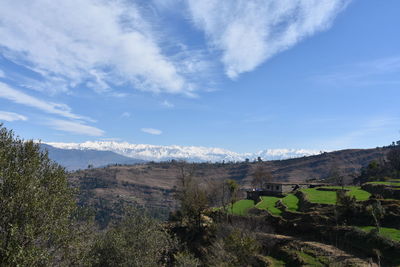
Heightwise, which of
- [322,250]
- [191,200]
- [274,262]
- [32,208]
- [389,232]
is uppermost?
[32,208]

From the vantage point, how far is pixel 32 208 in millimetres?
21938

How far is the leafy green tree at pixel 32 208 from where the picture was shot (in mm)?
20373

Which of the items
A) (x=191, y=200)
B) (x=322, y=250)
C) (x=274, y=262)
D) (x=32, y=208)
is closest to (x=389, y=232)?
(x=322, y=250)

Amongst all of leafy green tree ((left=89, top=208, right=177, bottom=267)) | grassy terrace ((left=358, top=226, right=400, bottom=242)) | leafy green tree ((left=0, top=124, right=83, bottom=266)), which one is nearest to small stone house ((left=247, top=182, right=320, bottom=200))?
grassy terrace ((left=358, top=226, right=400, bottom=242))

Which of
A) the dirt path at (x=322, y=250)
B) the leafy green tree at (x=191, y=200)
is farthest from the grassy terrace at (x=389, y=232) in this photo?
the leafy green tree at (x=191, y=200)

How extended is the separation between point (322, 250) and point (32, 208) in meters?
41.5

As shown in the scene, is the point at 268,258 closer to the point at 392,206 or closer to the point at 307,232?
the point at 307,232

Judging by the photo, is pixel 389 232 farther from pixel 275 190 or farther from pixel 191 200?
pixel 275 190

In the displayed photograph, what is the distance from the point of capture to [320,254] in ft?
146

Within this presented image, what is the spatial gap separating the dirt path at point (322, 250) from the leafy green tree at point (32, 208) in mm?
30119

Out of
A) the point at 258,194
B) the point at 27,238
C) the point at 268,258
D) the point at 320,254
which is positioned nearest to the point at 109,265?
the point at 27,238

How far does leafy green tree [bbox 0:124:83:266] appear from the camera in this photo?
2037 centimetres

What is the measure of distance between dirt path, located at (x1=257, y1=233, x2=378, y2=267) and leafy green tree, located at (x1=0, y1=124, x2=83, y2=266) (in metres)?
30.1

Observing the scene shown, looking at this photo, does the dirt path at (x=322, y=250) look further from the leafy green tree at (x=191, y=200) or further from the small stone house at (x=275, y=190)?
the small stone house at (x=275, y=190)
